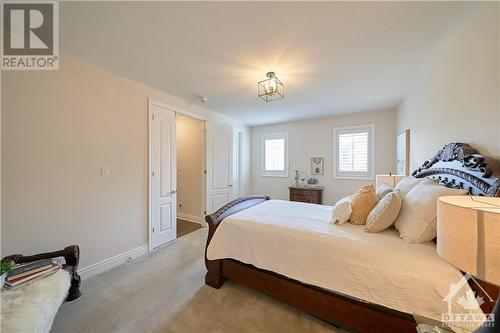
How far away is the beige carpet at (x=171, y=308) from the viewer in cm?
149

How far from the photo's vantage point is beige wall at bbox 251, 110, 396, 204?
381 cm

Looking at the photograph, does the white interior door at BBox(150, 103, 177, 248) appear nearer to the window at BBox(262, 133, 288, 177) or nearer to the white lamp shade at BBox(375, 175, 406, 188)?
the window at BBox(262, 133, 288, 177)

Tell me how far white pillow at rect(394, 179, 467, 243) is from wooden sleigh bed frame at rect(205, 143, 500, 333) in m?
0.18

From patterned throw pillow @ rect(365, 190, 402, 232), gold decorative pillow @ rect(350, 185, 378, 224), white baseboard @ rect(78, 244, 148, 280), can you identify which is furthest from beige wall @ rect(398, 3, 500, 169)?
white baseboard @ rect(78, 244, 148, 280)

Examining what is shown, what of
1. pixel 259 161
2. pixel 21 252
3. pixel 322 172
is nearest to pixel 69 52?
pixel 21 252

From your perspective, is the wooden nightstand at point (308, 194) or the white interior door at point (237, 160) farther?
the white interior door at point (237, 160)

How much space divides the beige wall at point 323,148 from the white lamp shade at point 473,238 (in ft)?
11.8

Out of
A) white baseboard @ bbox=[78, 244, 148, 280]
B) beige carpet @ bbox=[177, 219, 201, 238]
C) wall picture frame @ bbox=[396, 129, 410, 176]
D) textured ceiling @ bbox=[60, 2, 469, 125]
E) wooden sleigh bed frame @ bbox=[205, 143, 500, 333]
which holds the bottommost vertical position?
beige carpet @ bbox=[177, 219, 201, 238]

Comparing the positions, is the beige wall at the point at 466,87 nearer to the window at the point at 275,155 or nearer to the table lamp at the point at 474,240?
the table lamp at the point at 474,240

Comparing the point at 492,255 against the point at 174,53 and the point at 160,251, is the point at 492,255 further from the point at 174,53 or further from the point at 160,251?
the point at 160,251

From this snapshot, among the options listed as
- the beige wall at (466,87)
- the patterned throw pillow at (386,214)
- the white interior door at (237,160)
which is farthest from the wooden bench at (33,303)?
the white interior door at (237,160)

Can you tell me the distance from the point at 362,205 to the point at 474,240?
117 cm

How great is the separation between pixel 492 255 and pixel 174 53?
256 cm

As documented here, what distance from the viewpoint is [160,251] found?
282 centimetres
